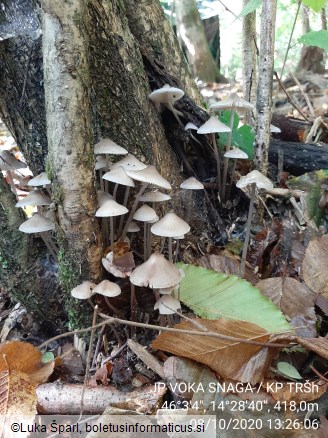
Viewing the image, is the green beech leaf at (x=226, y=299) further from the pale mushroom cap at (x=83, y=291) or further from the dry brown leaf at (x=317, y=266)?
the pale mushroom cap at (x=83, y=291)

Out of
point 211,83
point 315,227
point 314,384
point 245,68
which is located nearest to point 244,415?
point 314,384

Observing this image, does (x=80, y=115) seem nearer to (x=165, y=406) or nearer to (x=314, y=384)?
(x=165, y=406)

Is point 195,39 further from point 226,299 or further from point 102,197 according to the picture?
point 226,299

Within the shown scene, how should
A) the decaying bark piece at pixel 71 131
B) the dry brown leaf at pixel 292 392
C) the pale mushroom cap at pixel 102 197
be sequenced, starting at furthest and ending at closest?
the pale mushroom cap at pixel 102 197 → the decaying bark piece at pixel 71 131 → the dry brown leaf at pixel 292 392

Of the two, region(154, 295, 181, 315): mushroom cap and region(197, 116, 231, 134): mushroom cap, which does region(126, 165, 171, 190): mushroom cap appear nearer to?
region(154, 295, 181, 315): mushroom cap

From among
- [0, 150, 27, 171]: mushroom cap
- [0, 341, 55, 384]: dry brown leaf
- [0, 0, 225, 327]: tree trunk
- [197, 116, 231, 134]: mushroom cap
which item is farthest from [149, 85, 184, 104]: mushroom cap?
[0, 341, 55, 384]: dry brown leaf

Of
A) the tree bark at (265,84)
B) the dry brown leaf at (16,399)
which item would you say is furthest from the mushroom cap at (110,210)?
the tree bark at (265,84)
